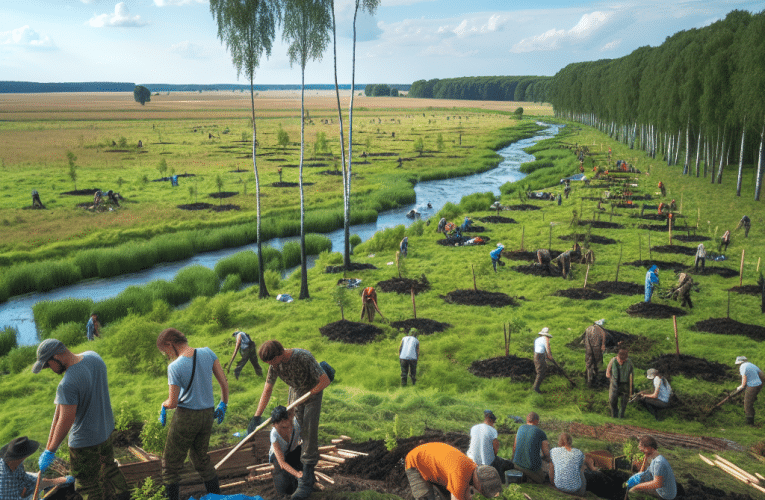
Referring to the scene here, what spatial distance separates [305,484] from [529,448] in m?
3.68

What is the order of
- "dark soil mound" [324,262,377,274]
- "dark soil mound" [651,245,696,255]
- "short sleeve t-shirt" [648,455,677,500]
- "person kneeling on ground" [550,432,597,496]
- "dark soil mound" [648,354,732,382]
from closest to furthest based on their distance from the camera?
"short sleeve t-shirt" [648,455,677,500] → "person kneeling on ground" [550,432,597,496] → "dark soil mound" [648,354,732,382] → "dark soil mound" [651,245,696,255] → "dark soil mound" [324,262,377,274]

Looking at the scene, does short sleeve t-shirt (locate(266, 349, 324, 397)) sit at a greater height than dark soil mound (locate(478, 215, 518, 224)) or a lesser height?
greater

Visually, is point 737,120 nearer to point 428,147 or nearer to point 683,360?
point 683,360

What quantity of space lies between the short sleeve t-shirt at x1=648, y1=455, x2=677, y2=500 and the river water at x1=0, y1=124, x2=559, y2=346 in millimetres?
19677

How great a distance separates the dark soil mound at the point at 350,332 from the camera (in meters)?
17.4

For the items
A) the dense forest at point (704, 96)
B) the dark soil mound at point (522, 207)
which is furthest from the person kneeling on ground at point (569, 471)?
the dense forest at point (704, 96)

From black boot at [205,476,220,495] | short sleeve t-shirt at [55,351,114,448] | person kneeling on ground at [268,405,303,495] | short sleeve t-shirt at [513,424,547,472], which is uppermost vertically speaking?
short sleeve t-shirt at [55,351,114,448]

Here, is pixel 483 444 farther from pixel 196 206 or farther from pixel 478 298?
pixel 196 206

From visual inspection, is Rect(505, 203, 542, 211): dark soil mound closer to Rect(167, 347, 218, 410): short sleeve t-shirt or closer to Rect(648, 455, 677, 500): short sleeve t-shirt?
Rect(648, 455, 677, 500): short sleeve t-shirt

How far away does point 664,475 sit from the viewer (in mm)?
7910

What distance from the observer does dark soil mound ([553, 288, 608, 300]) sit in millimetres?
20703

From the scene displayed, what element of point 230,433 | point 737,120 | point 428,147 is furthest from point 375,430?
point 428,147

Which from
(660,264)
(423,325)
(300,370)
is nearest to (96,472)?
(300,370)

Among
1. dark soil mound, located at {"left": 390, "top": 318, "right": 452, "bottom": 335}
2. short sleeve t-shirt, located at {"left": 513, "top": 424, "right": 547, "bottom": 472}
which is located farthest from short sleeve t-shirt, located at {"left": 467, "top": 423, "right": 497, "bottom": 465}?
dark soil mound, located at {"left": 390, "top": 318, "right": 452, "bottom": 335}
